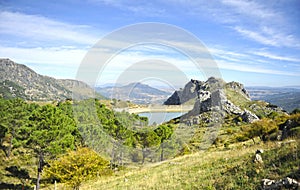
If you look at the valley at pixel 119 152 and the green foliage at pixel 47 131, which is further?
the green foliage at pixel 47 131

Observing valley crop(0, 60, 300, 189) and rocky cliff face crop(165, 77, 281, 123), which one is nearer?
valley crop(0, 60, 300, 189)

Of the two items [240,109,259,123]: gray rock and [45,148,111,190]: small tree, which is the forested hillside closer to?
[45,148,111,190]: small tree

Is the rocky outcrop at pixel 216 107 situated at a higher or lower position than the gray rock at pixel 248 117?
higher

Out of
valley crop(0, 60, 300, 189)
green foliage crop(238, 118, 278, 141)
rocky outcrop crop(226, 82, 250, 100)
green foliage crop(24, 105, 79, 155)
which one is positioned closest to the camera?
valley crop(0, 60, 300, 189)

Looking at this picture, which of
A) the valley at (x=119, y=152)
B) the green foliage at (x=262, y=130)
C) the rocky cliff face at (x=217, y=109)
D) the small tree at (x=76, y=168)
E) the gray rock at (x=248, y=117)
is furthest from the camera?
the rocky cliff face at (x=217, y=109)

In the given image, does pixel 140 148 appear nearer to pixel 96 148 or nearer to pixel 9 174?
pixel 96 148

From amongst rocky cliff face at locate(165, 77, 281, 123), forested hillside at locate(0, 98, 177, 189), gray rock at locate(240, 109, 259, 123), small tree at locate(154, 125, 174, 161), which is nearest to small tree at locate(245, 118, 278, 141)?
small tree at locate(154, 125, 174, 161)

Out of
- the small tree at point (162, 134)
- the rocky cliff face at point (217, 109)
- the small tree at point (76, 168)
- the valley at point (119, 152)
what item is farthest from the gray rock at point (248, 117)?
the small tree at point (76, 168)

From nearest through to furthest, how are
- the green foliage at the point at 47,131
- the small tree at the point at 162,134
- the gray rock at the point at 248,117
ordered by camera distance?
the green foliage at the point at 47,131 → the small tree at the point at 162,134 → the gray rock at the point at 248,117

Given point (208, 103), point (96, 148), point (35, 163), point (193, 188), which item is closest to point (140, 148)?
point (96, 148)

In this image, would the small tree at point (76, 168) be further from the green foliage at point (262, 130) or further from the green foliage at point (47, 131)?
the green foliage at point (262, 130)

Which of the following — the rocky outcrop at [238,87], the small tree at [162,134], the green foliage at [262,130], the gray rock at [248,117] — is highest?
the rocky outcrop at [238,87]

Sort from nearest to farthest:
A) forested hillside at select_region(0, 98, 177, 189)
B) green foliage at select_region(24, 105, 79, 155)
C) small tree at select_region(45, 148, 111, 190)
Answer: small tree at select_region(45, 148, 111, 190), green foliage at select_region(24, 105, 79, 155), forested hillside at select_region(0, 98, 177, 189)

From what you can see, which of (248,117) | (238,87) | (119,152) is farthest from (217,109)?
(238,87)
